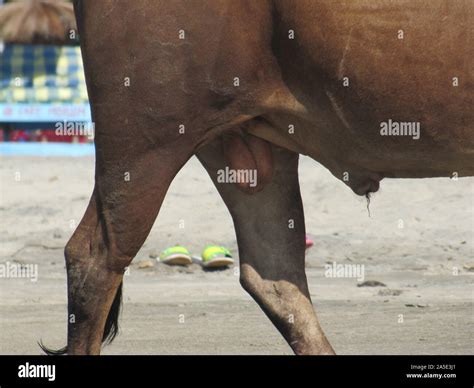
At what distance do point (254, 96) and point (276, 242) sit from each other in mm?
1091

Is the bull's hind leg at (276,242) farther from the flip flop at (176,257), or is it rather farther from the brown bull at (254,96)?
the flip flop at (176,257)

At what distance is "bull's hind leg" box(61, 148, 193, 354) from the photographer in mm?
6344

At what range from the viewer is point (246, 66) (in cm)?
619

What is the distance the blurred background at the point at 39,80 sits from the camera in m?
17.7

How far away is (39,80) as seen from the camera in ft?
60.4

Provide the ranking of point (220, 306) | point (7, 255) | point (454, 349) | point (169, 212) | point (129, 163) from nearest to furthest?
1. point (129, 163)
2. point (454, 349)
3. point (220, 306)
4. point (7, 255)
5. point (169, 212)

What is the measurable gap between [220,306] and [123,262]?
359 cm

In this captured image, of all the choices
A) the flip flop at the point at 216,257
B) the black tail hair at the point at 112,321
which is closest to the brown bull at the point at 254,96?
the black tail hair at the point at 112,321

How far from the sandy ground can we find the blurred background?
1642 millimetres

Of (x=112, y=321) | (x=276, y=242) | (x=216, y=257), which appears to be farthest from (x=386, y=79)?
(x=216, y=257)

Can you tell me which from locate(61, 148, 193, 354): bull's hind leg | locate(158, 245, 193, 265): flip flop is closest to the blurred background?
locate(158, 245, 193, 265): flip flop

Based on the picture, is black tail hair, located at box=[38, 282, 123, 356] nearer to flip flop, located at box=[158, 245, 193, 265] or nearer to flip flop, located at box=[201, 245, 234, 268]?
flip flop, located at box=[201, 245, 234, 268]
